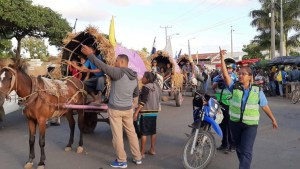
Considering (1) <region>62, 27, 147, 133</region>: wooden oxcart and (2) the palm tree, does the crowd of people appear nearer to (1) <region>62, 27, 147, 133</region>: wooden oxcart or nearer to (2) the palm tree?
(1) <region>62, 27, 147, 133</region>: wooden oxcart

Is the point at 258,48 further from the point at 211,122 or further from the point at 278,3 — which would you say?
the point at 211,122

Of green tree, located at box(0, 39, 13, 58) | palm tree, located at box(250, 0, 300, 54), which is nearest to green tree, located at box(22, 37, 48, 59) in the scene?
green tree, located at box(0, 39, 13, 58)

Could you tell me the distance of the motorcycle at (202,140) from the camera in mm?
5965

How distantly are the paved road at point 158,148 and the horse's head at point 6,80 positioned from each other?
1.46 m

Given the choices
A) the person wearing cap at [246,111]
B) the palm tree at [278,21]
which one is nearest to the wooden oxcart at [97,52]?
the person wearing cap at [246,111]

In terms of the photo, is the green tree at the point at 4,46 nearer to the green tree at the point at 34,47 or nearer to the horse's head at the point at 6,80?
the horse's head at the point at 6,80

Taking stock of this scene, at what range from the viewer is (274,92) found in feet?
72.5

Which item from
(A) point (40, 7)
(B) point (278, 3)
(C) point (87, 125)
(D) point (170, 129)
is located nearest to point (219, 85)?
(D) point (170, 129)

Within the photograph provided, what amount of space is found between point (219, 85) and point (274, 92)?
15911mm

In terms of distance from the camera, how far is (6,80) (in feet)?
19.9

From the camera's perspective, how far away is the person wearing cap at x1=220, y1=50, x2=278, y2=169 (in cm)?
530

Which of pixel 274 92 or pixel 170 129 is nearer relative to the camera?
pixel 170 129

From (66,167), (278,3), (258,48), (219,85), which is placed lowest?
(66,167)

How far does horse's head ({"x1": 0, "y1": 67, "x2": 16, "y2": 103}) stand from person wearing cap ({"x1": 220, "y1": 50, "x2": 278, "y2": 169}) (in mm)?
3679
